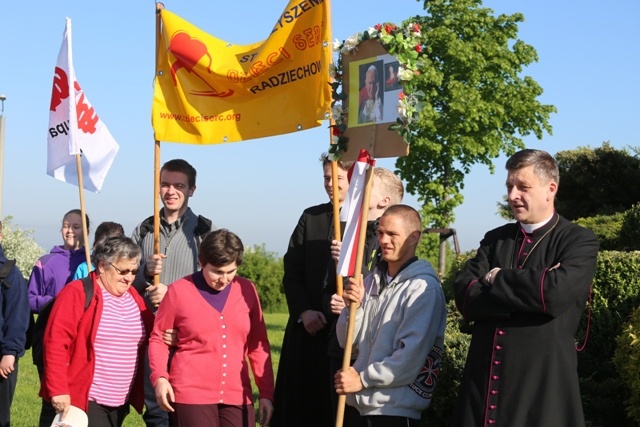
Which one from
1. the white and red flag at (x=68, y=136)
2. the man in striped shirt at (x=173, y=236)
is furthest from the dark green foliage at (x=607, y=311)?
the white and red flag at (x=68, y=136)

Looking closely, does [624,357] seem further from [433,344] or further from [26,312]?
[26,312]

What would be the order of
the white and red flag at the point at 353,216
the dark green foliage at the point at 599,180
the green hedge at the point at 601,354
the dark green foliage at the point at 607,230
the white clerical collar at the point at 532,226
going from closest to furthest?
the white clerical collar at the point at 532,226
the white and red flag at the point at 353,216
the green hedge at the point at 601,354
the dark green foliage at the point at 607,230
the dark green foliage at the point at 599,180

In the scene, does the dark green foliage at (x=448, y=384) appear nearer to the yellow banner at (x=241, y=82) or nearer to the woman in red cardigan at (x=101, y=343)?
the yellow banner at (x=241, y=82)

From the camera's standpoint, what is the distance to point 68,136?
8352 mm

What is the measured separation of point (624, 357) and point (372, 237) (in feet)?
6.46

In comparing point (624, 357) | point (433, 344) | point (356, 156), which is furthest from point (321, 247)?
point (624, 357)

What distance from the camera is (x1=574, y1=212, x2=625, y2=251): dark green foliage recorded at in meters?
10.4

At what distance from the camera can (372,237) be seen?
22.2ft

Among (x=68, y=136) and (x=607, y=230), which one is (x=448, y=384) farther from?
(x=607, y=230)

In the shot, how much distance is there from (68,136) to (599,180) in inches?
399

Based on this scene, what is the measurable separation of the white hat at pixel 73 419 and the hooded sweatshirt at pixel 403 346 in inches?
67.6

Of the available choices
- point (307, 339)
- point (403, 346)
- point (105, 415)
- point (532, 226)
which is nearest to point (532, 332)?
point (532, 226)

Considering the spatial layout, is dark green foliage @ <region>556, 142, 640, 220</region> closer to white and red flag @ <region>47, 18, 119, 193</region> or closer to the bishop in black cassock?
white and red flag @ <region>47, 18, 119, 193</region>

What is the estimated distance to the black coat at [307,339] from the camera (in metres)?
7.25
